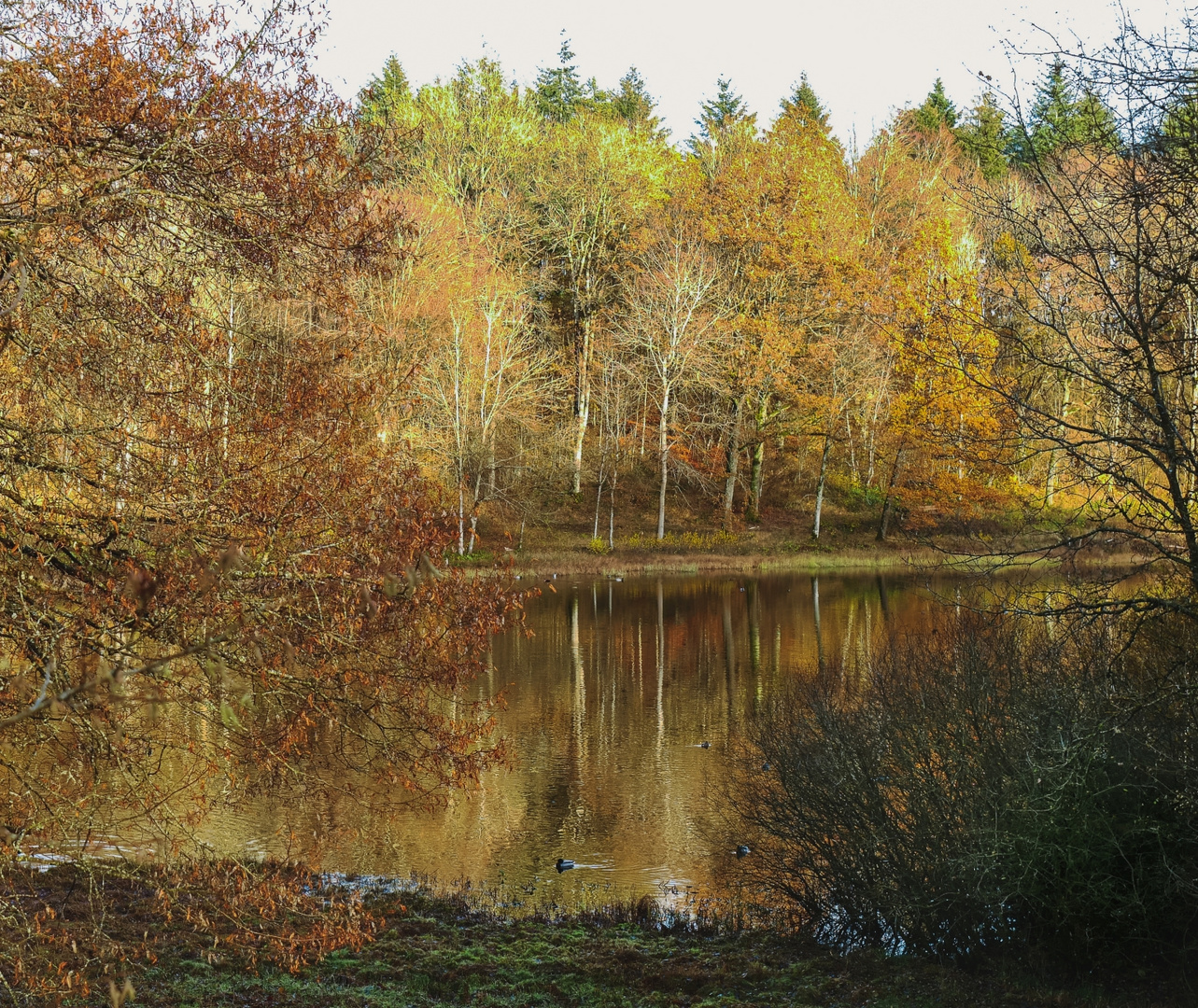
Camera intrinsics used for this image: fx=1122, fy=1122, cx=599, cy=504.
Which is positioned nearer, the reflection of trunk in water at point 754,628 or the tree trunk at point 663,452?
the reflection of trunk in water at point 754,628

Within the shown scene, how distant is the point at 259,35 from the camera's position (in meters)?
7.64

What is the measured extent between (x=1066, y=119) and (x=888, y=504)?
32628 mm

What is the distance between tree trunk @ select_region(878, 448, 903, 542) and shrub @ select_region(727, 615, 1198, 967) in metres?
27.7

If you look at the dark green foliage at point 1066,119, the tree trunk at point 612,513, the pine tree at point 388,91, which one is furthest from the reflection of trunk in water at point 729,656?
the pine tree at point 388,91

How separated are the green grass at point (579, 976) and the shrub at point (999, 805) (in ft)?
1.75

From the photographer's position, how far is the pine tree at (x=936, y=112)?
5439 cm

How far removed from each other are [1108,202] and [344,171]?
5.20m

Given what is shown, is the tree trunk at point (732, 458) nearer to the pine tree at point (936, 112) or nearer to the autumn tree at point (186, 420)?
the pine tree at point (936, 112)

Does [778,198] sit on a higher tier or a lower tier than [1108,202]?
higher

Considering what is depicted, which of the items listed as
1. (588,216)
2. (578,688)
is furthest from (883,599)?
(588,216)

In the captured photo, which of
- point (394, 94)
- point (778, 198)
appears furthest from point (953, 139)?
point (394, 94)

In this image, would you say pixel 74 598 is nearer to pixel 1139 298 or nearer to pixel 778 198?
pixel 1139 298

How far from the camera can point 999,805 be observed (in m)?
8.16

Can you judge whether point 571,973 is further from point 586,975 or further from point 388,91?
point 388,91
